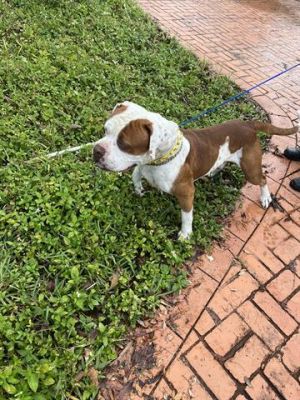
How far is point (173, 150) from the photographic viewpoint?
3.14 meters

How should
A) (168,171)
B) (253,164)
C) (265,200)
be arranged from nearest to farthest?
(168,171) → (253,164) → (265,200)

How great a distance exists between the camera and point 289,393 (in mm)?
2855

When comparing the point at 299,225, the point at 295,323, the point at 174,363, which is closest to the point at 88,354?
the point at 174,363

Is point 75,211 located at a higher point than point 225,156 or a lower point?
lower

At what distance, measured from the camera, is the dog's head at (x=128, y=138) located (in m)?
2.78

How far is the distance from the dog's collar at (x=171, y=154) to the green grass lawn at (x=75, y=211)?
718 millimetres

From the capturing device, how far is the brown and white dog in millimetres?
2809

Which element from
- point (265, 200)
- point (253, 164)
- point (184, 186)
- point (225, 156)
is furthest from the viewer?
point (265, 200)

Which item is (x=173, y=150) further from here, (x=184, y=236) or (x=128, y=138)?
(x=184, y=236)

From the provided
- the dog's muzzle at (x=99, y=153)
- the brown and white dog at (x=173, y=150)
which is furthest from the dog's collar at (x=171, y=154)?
the dog's muzzle at (x=99, y=153)

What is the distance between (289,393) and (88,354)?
58.1 inches

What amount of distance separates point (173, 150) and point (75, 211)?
1.10 m

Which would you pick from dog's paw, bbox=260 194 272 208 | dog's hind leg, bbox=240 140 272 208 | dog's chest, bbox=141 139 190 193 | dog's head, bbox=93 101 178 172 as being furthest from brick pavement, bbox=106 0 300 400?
dog's head, bbox=93 101 178 172

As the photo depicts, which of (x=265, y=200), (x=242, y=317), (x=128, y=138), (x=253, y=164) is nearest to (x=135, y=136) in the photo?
(x=128, y=138)
